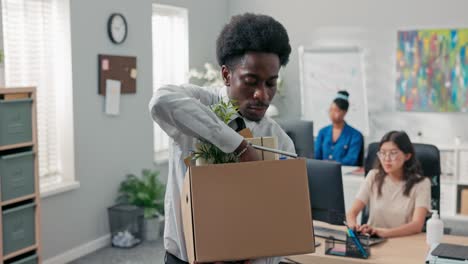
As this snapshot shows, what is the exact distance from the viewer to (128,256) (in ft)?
14.5

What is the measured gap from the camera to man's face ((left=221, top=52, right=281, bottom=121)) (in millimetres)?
→ 1354

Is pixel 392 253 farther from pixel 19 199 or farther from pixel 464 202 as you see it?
pixel 464 202

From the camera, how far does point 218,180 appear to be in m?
1.24

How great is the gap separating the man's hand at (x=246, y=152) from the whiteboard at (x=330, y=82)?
485cm

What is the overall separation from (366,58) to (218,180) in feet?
17.1

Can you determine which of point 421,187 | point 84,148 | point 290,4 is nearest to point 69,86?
point 84,148

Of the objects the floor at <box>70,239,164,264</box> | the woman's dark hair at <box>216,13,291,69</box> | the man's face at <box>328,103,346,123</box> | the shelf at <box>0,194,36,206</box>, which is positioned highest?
the woman's dark hair at <box>216,13,291,69</box>

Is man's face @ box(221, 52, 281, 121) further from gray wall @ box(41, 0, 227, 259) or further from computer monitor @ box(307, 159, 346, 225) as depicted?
gray wall @ box(41, 0, 227, 259)

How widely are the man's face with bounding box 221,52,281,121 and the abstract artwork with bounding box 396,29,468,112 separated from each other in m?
4.89

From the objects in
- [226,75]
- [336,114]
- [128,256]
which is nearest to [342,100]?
[336,114]

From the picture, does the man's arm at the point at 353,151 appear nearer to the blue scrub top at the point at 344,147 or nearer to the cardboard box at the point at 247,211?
the blue scrub top at the point at 344,147

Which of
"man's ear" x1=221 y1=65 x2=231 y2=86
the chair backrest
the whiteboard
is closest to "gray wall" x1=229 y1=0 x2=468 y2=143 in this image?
the whiteboard

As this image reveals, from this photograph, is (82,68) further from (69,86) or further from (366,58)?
(366,58)

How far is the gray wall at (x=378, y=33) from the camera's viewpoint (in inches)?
231
